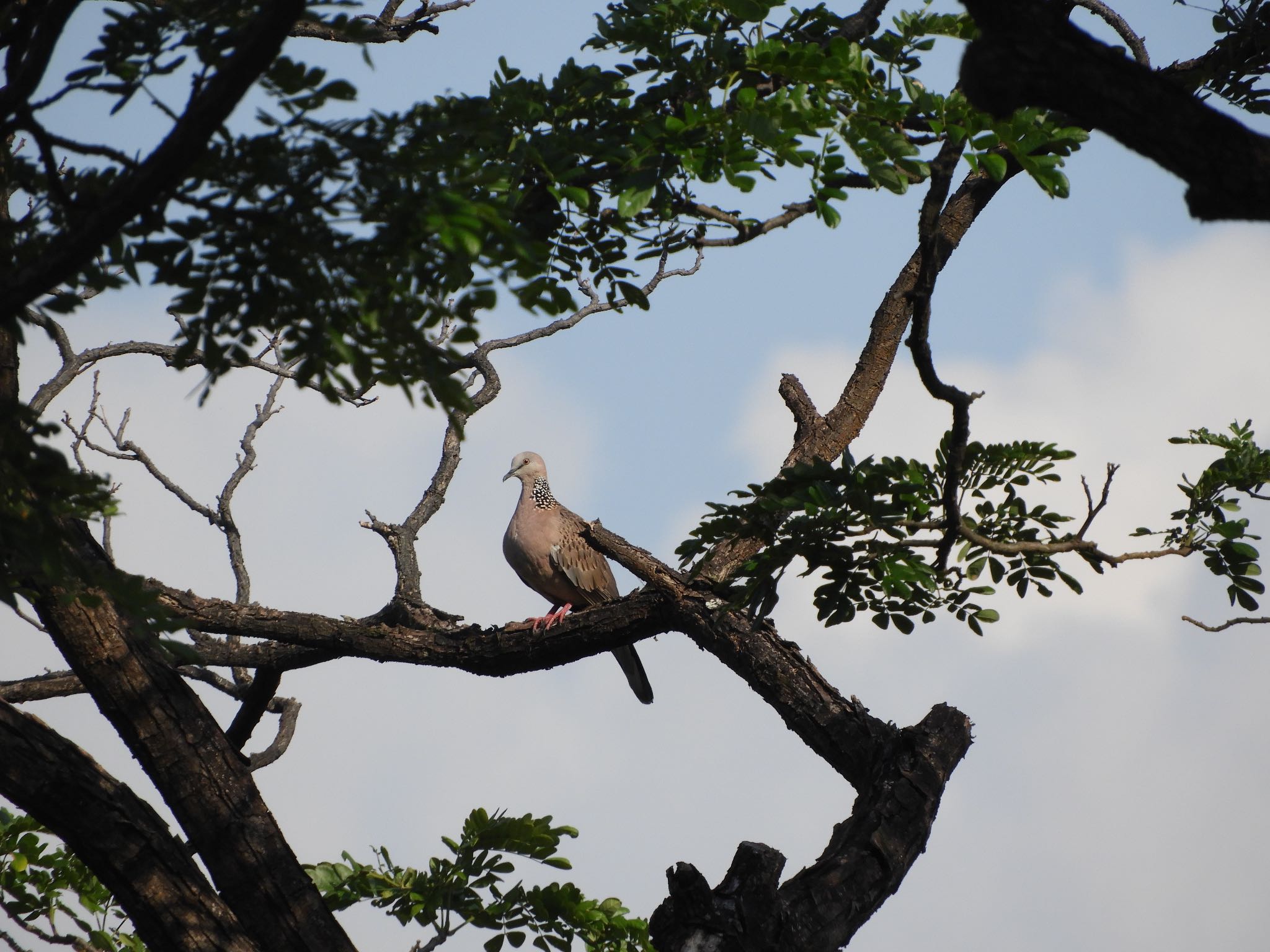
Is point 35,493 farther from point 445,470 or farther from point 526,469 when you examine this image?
point 526,469

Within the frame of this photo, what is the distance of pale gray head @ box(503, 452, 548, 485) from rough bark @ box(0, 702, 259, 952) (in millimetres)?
5608

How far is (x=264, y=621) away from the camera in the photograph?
5203 millimetres

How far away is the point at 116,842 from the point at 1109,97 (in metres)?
3.54

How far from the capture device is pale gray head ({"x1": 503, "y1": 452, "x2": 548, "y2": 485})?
30.3 ft

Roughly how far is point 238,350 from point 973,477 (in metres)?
2.33

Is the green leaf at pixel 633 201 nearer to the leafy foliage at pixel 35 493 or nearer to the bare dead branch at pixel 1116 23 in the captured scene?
the leafy foliage at pixel 35 493

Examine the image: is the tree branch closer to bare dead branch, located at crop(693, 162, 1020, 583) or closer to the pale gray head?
bare dead branch, located at crop(693, 162, 1020, 583)

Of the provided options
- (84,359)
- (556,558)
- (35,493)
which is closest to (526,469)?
(556,558)

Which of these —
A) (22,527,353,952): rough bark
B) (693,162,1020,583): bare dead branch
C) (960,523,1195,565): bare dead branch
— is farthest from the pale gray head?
(960,523,1195,565): bare dead branch

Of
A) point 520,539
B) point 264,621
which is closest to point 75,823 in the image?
point 264,621

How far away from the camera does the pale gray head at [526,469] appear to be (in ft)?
30.3

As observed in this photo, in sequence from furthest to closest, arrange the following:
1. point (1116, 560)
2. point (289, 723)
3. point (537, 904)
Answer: point (289, 723), point (537, 904), point (1116, 560)

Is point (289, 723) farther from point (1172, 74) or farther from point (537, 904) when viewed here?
point (1172, 74)

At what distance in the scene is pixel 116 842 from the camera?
3646 millimetres
